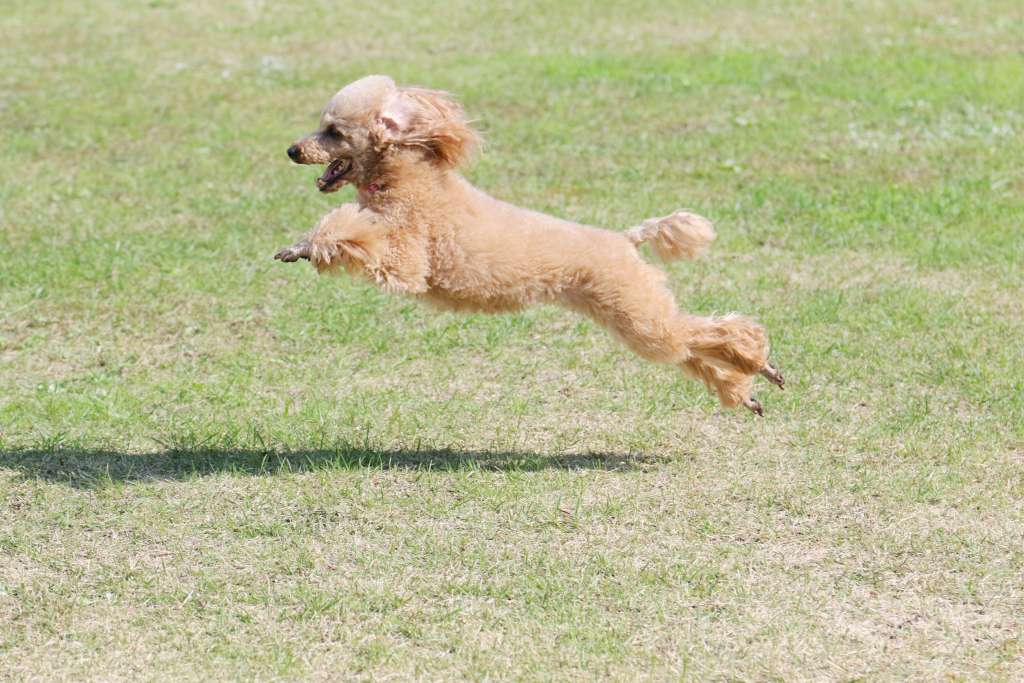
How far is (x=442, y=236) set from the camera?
526 centimetres

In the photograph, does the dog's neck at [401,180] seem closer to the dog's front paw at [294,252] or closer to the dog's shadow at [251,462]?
the dog's front paw at [294,252]

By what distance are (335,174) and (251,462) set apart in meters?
1.23

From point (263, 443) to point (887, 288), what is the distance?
12.0 ft

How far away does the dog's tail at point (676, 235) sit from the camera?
18.9 feet

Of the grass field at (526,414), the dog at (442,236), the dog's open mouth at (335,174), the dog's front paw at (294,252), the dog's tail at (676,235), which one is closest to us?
the grass field at (526,414)

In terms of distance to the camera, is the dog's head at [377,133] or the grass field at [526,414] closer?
the grass field at [526,414]

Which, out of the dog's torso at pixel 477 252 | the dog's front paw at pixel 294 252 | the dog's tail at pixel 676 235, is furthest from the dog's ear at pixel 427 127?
the dog's tail at pixel 676 235

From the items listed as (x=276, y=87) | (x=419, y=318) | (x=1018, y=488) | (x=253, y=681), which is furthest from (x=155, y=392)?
(x=276, y=87)

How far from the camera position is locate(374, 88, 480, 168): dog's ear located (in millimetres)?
5227

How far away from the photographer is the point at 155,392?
21.1 ft

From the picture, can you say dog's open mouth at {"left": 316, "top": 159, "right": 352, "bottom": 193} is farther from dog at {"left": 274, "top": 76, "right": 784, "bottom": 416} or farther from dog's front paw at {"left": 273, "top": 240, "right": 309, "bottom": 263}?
dog's front paw at {"left": 273, "top": 240, "right": 309, "bottom": 263}

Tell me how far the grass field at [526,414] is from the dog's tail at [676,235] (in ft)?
2.66

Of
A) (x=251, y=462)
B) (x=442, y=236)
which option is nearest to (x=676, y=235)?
(x=442, y=236)

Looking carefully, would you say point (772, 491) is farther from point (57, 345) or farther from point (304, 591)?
point (57, 345)
